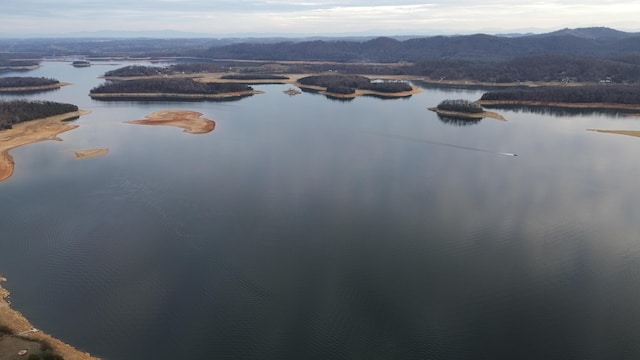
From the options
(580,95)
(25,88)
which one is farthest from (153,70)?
(580,95)

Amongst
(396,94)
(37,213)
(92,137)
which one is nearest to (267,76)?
(396,94)

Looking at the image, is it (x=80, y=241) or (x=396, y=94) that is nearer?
(x=80, y=241)

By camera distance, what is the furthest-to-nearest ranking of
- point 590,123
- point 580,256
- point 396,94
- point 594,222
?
point 396,94 → point 590,123 → point 594,222 → point 580,256

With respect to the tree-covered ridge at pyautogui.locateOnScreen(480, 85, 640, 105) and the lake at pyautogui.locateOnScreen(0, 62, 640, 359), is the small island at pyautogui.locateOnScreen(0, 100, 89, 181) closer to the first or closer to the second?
the lake at pyautogui.locateOnScreen(0, 62, 640, 359)

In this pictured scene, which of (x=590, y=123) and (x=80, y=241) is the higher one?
(x=590, y=123)

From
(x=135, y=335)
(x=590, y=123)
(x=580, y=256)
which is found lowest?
(x=135, y=335)

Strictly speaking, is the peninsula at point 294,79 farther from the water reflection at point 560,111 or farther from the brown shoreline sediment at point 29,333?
the brown shoreline sediment at point 29,333

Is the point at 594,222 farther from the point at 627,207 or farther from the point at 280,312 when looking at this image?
the point at 280,312

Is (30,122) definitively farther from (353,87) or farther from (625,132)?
(625,132)
